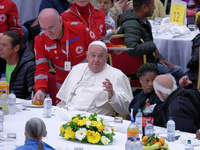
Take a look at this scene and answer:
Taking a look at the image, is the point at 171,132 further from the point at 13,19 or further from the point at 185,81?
the point at 13,19

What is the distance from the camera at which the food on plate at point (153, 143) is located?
13.9 ft

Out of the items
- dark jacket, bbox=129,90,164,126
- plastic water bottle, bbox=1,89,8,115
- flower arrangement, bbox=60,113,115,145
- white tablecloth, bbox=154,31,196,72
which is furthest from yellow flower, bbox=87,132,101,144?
white tablecloth, bbox=154,31,196,72

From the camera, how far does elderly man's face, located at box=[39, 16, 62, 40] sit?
638cm

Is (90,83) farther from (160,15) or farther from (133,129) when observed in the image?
(160,15)

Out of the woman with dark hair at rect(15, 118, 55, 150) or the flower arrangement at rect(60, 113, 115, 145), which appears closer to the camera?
the woman with dark hair at rect(15, 118, 55, 150)

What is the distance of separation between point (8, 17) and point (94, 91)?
2.17 meters

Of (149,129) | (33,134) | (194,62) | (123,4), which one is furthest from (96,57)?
(123,4)

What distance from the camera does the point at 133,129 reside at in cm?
461

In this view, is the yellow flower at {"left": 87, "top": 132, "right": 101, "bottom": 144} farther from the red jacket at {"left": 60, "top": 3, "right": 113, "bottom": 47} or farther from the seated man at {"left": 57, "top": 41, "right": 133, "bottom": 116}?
the red jacket at {"left": 60, "top": 3, "right": 113, "bottom": 47}

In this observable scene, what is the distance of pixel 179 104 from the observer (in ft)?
17.1

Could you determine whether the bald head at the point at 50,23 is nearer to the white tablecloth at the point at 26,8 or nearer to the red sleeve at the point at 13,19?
the red sleeve at the point at 13,19

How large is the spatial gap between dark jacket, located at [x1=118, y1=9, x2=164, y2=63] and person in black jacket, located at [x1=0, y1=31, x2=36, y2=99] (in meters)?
1.34

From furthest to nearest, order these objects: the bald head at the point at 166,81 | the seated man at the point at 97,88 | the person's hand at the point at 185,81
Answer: the seated man at the point at 97,88, the person's hand at the point at 185,81, the bald head at the point at 166,81

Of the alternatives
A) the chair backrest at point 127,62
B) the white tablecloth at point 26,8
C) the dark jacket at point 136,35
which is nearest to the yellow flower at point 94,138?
the dark jacket at point 136,35
